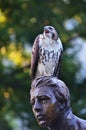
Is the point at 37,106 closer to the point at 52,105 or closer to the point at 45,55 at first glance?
the point at 52,105

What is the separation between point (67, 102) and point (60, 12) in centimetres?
1094

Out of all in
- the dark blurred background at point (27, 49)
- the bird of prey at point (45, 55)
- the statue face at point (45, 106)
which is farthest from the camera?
the dark blurred background at point (27, 49)

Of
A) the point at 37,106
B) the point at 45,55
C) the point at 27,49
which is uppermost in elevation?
the point at 45,55

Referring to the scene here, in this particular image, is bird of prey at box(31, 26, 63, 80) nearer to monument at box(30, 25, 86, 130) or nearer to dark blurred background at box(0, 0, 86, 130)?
monument at box(30, 25, 86, 130)

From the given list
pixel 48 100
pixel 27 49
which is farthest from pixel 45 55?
pixel 27 49

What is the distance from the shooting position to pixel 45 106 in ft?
18.2

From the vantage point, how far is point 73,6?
16188mm

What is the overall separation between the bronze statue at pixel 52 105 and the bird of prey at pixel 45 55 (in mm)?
94

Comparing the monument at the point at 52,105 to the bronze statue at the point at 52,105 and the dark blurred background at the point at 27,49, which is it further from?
the dark blurred background at the point at 27,49

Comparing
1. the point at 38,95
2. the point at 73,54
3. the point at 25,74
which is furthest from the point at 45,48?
the point at 73,54

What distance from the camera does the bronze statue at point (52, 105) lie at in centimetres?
554

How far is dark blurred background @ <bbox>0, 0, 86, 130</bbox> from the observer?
14664 millimetres

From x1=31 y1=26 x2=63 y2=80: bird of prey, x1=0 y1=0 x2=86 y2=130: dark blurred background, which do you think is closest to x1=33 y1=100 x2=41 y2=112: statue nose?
x1=31 y1=26 x2=63 y2=80: bird of prey

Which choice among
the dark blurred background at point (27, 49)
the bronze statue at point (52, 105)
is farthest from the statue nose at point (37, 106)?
the dark blurred background at point (27, 49)
